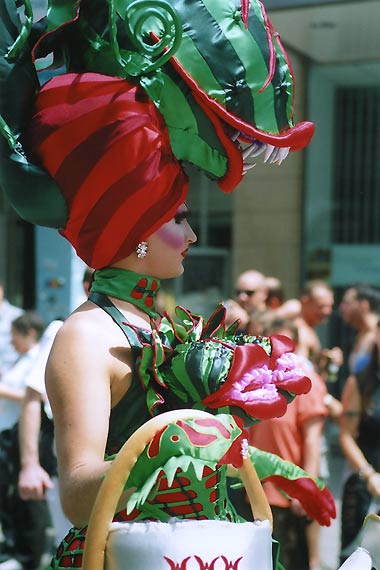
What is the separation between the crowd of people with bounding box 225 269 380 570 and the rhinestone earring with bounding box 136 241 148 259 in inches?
55.3

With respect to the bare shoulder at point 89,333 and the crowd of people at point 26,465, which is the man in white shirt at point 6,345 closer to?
the crowd of people at point 26,465

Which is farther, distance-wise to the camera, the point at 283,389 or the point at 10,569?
the point at 10,569

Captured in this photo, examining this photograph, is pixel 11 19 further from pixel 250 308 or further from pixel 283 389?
pixel 250 308

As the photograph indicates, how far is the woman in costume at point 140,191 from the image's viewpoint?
1817 millimetres

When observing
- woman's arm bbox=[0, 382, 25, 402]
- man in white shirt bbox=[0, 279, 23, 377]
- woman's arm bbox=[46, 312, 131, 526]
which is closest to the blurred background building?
man in white shirt bbox=[0, 279, 23, 377]

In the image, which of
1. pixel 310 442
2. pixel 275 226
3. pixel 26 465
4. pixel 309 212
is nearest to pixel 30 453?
pixel 26 465

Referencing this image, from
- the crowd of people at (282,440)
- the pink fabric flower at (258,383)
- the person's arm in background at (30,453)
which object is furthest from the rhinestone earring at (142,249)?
the person's arm in background at (30,453)

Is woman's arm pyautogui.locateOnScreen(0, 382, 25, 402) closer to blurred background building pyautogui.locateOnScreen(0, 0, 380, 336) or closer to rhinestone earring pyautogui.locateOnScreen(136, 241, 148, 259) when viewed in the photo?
rhinestone earring pyautogui.locateOnScreen(136, 241, 148, 259)

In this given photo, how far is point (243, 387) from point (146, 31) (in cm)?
72

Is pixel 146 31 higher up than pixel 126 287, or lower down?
higher up

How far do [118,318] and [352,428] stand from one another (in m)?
3.14

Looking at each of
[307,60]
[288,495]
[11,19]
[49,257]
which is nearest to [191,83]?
[11,19]

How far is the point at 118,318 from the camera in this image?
1.99m

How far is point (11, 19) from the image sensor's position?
195 cm
